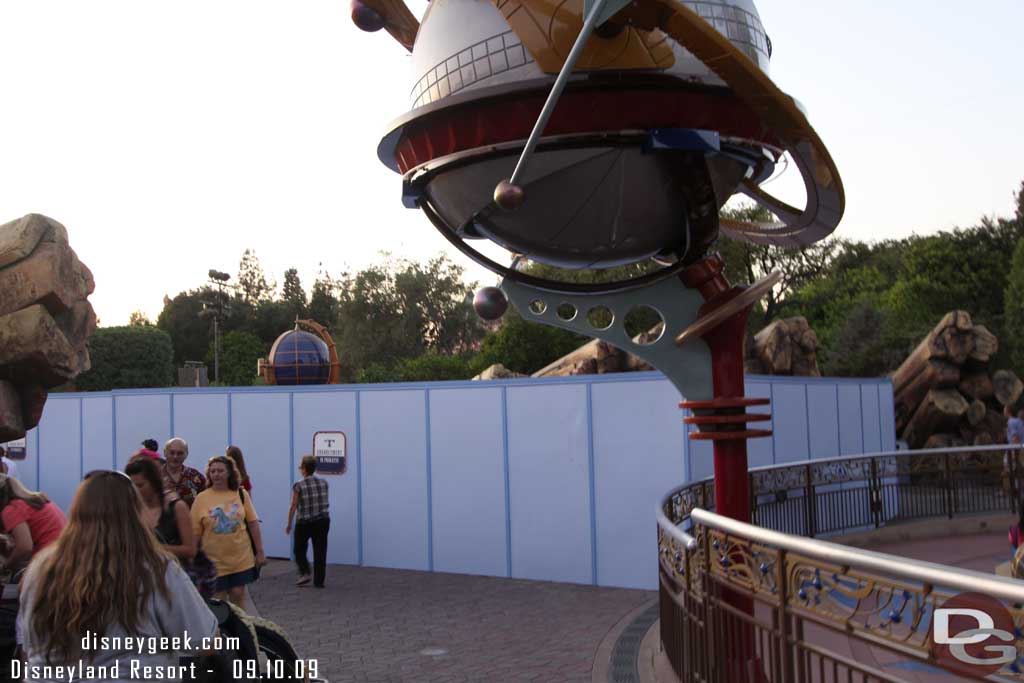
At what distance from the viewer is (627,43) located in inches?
209

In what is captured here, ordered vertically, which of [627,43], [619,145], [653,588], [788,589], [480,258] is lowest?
[653,588]

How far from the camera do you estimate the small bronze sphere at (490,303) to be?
6.70 meters

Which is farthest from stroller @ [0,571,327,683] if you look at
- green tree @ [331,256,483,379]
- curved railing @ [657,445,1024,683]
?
green tree @ [331,256,483,379]

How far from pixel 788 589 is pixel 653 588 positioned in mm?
6370

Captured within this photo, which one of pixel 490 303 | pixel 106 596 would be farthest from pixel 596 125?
pixel 106 596

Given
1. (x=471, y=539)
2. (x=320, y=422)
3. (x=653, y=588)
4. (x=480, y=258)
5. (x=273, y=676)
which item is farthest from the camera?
(x=320, y=422)

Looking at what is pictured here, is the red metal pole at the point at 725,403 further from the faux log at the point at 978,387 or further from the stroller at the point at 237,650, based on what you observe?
the faux log at the point at 978,387

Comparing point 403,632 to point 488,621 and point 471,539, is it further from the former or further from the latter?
point 471,539

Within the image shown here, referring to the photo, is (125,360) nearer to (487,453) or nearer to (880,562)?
(487,453)

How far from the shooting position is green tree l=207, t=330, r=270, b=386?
57375 millimetres

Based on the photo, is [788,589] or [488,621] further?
[488,621]

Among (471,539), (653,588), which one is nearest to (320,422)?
(471,539)

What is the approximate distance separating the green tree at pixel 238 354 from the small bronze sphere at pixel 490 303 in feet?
169

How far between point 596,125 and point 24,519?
3.78 metres
